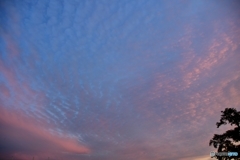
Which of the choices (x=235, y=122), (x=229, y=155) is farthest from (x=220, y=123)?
(x=229, y=155)

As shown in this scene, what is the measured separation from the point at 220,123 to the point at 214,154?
4564 millimetres

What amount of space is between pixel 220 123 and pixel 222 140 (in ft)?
7.83

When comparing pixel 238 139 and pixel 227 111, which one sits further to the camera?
pixel 227 111

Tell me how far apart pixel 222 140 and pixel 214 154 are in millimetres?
2359

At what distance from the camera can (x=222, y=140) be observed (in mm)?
21969

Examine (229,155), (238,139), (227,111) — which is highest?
(227,111)

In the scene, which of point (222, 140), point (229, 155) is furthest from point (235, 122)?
point (229, 155)

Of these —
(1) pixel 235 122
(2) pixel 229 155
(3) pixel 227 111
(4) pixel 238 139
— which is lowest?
(2) pixel 229 155

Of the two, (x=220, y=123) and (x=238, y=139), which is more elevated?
(x=220, y=123)

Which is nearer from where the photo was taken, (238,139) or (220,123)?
(238,139)

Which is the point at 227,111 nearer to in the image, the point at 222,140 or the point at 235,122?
the point at 235,122

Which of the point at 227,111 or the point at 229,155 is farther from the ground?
the point at 227,111

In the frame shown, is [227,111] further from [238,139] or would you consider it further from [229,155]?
[229,155]

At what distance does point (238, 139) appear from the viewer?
2061 centimetres
